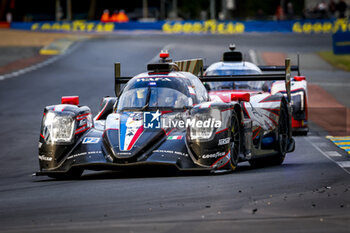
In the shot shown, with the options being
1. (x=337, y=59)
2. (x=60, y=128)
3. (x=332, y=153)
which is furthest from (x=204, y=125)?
(x=337, y=59)

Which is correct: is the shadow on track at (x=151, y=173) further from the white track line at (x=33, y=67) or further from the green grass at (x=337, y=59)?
the green grass at (x=337, y=59)

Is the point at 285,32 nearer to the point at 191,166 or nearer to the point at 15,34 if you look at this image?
the point at 15,34

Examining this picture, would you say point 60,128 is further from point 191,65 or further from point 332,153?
point 332,153

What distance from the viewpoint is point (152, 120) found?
1218 centimetres

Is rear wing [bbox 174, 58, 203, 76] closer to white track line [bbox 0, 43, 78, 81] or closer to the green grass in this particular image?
white track line [bbox 0, 43, 78, 81]

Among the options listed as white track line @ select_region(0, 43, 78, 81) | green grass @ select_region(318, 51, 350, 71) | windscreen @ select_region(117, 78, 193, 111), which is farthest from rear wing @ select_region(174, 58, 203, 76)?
green grass @ select_region(318, 51, 350, 71)

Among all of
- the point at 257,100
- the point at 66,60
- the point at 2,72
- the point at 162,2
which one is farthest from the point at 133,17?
the point at 257,100

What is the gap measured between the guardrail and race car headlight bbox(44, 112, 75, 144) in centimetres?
5331

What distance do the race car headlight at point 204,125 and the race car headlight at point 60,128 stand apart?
1733mm

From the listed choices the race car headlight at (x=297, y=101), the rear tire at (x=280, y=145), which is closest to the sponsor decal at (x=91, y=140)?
the rear tire at (x=280, y=145)

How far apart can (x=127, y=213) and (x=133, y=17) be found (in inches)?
3793

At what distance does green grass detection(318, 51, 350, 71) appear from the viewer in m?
44.9

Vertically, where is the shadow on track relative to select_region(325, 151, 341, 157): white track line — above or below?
above

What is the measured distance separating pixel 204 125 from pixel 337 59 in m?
37.9
